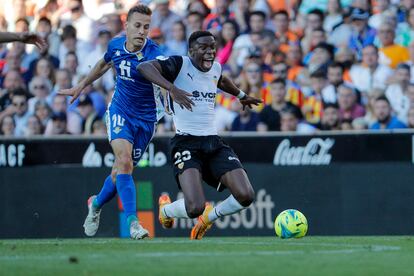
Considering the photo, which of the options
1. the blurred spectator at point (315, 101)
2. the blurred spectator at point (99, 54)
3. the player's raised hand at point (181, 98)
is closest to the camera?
the player's raised hand at point (181, 98)

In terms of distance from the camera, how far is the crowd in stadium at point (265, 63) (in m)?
15.5

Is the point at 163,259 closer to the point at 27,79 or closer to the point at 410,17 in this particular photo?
the point at 410,17

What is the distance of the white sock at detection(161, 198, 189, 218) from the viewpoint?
11117 millimetres

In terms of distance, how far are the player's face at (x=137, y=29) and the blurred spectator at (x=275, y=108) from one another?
4.32 m

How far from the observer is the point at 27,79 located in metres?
18.5

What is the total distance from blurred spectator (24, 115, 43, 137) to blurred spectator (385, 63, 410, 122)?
17.1ft

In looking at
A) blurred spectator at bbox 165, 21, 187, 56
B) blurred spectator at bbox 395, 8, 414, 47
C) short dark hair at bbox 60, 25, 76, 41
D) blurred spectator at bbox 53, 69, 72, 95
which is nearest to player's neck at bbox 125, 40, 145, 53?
blurred spectator at bbox 395, 8, 414, 47

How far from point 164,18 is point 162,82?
8.14 metres

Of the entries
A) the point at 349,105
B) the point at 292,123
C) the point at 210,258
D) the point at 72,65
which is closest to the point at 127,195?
the point at 210,258

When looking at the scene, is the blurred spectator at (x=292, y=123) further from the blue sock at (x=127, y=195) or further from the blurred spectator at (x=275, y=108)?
the blue sock at (x=127, y=195)

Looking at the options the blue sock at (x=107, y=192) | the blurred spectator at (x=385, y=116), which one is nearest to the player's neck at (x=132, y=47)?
the blue sock at (x=107, y=192)

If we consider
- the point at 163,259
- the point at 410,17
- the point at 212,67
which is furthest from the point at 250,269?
the point at 410,17

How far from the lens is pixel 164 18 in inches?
729

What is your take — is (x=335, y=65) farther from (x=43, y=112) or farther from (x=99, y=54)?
(x=43, y=112)
